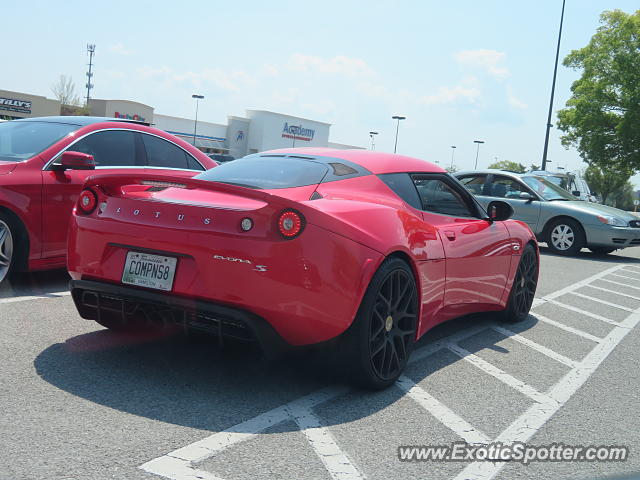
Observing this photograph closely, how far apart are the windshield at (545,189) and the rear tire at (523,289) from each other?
7.79 metres

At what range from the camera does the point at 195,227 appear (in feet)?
11.8

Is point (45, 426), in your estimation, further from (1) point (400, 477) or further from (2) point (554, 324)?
(2) point (554, 324)

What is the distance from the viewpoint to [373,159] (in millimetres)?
4676

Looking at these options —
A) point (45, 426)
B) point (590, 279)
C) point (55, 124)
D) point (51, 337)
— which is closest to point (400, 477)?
point (45, 426)

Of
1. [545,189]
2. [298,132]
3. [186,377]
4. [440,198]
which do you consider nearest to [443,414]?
[186,377]

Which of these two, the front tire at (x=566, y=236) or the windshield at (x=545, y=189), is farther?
the windshield at (x=545, y=189)

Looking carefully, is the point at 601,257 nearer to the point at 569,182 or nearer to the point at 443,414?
the point at 569,182

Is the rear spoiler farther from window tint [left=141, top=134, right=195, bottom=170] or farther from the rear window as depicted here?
window tint [left=141, top=134, right=195, bottom=170]

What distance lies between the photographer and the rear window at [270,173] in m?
4.00

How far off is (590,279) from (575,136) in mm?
36648

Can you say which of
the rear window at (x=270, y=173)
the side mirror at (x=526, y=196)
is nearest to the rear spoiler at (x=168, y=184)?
the rear window at (x=270, y=173)

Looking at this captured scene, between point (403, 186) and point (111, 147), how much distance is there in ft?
10.5

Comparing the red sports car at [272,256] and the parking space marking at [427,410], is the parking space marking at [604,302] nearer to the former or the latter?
the parking space marking at [427,410]

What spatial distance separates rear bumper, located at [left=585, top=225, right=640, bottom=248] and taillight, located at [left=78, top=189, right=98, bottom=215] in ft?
37.2
